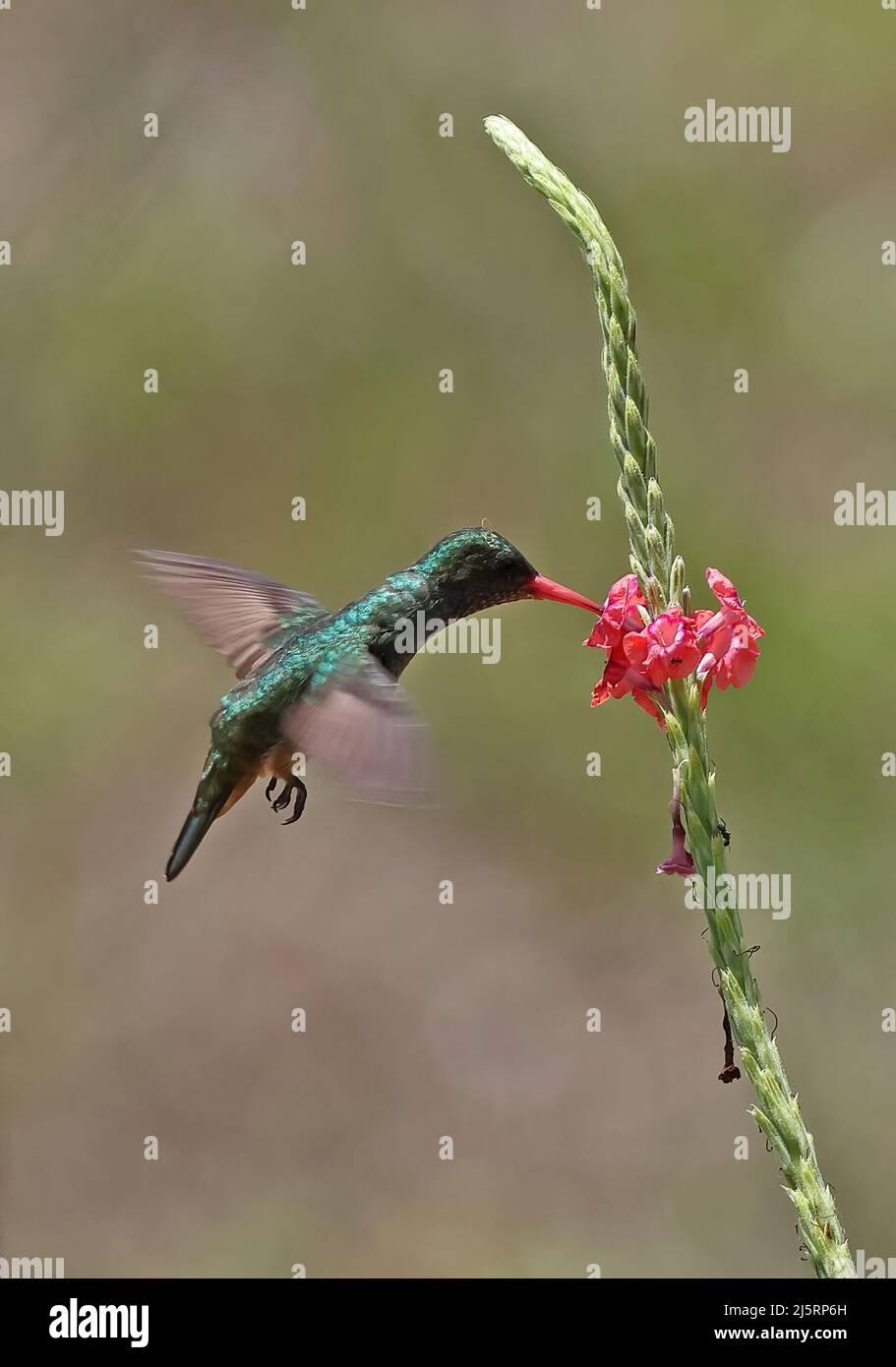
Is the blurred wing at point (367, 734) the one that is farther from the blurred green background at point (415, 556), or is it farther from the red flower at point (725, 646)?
the blurred green background at point (415, 556)

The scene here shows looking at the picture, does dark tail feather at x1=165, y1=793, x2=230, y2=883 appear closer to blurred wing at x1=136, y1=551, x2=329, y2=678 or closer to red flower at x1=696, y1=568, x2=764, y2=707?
blurred wing at x1=136, y1=551, x2=329, y2=678

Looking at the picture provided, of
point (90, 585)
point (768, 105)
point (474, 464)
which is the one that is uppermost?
point (768, 105)

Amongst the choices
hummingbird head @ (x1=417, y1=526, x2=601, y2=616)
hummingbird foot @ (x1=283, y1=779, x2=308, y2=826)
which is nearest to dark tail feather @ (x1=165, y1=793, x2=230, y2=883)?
hummingbird foot @ (x1=283, y1=779, x2=308, y2=826)

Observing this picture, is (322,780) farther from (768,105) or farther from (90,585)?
(768,105)

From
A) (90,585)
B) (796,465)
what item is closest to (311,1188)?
(90,585)

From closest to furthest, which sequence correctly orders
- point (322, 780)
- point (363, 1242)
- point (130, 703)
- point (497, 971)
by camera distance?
1. point (322, 780)
2. point (363, 1242)
3. point (497, 971)
4. point (130, 703)

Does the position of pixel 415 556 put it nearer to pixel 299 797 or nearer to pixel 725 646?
pixel 299 797

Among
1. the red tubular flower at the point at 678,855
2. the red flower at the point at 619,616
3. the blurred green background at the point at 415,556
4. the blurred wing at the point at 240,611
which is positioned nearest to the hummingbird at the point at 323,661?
the blurred wing at the point at 240,611
